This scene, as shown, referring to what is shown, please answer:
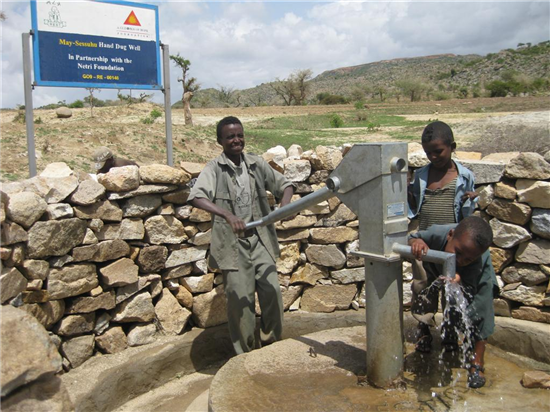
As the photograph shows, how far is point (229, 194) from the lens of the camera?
3193 millimetres

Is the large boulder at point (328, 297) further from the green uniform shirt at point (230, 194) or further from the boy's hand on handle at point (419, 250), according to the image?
the boy's hand on handle at point (419, 250)

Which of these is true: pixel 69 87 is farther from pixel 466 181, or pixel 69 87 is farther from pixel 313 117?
pixel 313 117

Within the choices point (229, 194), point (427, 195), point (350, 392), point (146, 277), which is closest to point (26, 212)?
point (146, 277)

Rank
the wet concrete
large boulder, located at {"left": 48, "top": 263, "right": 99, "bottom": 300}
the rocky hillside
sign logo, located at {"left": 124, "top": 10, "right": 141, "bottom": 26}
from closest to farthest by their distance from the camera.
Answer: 1. the wet concrete
2. large boulder, located at {"left": 48, "top": 263, "right": 99, "bottom": 300}
3. sign logo, located at {"left": 124, "top": 10, "right": 141, "bottom": 26}
4. the rocky hillside

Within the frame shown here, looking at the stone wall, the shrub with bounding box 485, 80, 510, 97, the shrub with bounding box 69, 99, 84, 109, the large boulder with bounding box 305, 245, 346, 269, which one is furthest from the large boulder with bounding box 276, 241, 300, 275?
the shrub with bounding box 485, 80, 510, 97

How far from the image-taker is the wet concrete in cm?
233

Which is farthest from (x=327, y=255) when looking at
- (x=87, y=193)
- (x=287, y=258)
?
(x=87, y=193)

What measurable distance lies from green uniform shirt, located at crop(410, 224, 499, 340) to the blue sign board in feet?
9.64

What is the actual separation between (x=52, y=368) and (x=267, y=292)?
1746 mm

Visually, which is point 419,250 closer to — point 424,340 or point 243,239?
point 424,340

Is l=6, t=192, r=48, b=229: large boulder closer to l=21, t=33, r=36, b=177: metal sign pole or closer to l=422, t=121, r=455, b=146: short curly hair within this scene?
l=21, t=33, r=36, b=177: metal sign pole

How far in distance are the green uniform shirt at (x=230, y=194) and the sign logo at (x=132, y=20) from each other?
1.84m

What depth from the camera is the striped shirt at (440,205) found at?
2.75m

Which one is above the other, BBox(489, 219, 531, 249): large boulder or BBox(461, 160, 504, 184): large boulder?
BBox(461, 160, 504, 184): large boulder
